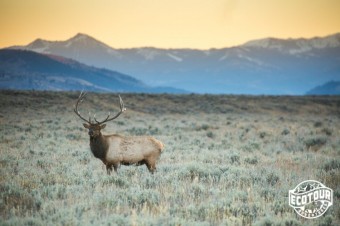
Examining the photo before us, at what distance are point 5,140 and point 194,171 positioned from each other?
11.0 m

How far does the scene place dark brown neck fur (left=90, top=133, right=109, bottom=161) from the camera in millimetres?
10289

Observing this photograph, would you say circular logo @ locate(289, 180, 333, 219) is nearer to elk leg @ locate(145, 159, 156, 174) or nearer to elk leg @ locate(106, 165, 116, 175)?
elk leg @ locate(145, 159, 156, 174)

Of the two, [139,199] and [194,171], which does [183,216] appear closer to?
[139,199]

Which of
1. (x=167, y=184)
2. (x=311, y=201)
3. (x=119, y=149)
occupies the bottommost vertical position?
(x=167, y=184)

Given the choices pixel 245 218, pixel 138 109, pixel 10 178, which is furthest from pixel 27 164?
pixel 138 109

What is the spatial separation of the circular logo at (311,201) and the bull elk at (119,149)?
12.5 feet

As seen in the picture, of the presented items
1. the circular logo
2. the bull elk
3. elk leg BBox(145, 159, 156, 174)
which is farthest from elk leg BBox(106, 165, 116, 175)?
the circular logo

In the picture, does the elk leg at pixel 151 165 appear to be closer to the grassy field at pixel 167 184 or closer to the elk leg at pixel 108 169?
the grassy field at pixel 167 184

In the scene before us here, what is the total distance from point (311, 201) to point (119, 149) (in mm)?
4839

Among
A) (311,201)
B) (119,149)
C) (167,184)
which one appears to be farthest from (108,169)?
(311,201)

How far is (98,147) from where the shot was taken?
33.9ft

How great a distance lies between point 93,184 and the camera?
9.16 m

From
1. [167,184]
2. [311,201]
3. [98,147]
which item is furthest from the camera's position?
[98,147]

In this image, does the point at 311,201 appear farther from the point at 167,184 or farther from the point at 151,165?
the point at 151,165
